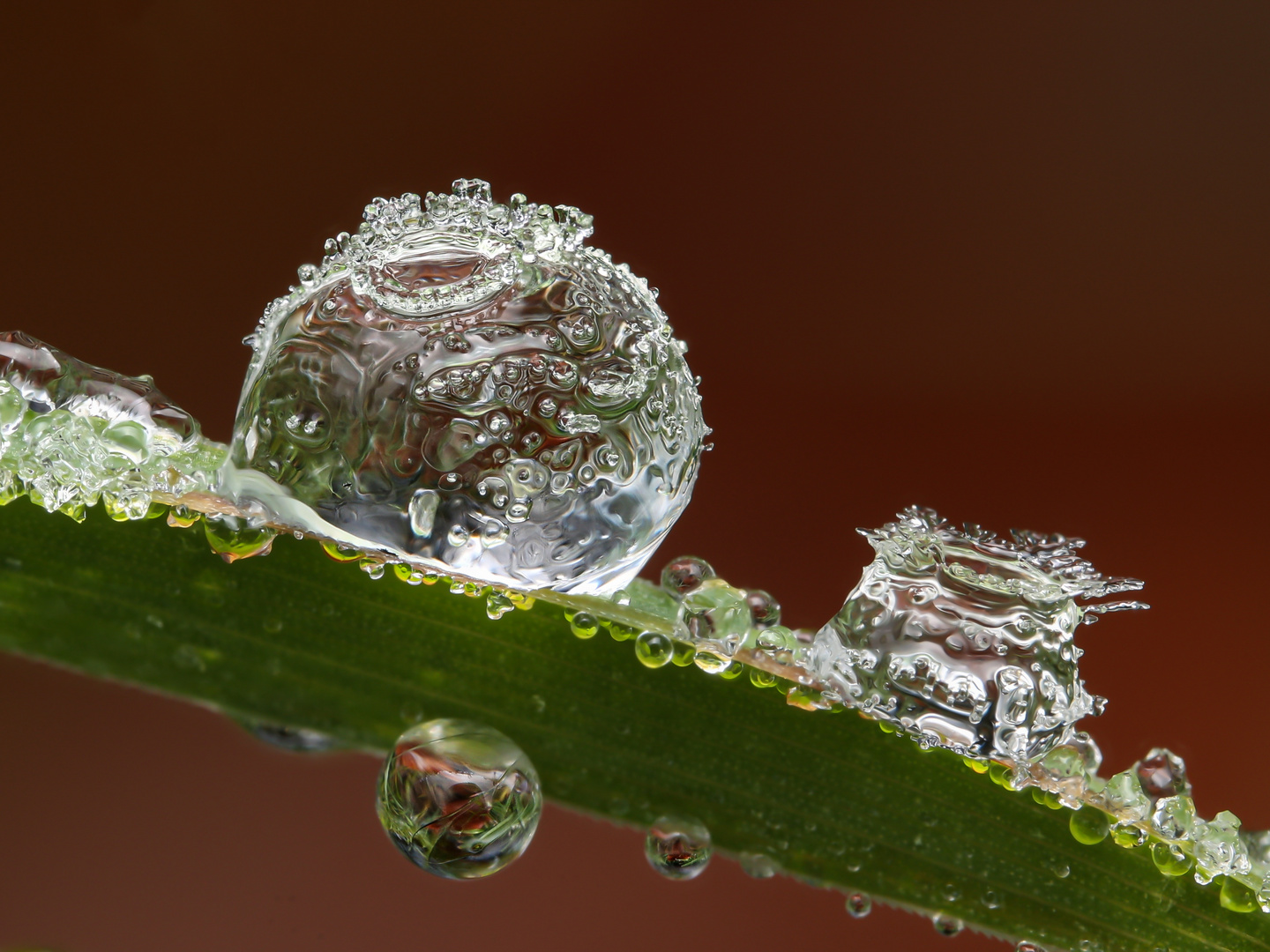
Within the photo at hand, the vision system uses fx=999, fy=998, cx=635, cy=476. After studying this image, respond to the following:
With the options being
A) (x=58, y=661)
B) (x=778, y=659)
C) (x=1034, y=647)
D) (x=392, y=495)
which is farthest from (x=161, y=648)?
Answer: (x=1034, y=647)

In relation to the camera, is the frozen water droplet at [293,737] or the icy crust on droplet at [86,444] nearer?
the icy crust on droplet at [86,444]

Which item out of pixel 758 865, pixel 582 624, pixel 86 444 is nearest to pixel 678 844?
pixel 758 865

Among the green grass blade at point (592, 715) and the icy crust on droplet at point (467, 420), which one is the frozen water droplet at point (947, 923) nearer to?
the green grass blade at point (592, 715)

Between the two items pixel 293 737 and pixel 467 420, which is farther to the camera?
pixel 293 737

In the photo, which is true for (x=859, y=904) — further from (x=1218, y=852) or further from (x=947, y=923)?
(x=1218, y=852)

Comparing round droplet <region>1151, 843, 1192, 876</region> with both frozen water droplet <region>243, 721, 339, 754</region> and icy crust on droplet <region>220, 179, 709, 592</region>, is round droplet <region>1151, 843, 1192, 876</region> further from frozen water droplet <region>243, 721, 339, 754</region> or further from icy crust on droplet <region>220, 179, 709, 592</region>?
frozen water droplet <region>243, 721, 339, 754</region>

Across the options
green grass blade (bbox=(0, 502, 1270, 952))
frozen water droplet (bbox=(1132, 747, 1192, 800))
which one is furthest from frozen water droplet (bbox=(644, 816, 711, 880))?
frozen water droplet (bbox=(1132, 747, 1192, 800))

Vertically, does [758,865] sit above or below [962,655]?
below

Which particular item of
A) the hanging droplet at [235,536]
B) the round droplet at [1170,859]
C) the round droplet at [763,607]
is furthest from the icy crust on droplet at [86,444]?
the round droplet at [1170,859]
